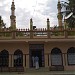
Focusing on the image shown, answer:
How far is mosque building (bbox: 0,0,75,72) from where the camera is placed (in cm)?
2728

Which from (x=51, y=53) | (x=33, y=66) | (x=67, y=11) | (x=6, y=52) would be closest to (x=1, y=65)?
(x=6, y=52)

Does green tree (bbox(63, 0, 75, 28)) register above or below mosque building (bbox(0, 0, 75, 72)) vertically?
above

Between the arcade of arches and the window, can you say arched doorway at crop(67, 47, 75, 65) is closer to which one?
the arcade of arches

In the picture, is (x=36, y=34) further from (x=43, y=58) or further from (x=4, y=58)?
(x=4, y=58)

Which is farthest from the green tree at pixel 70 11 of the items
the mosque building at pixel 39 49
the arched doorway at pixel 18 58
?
the arched doorway at pixel 18 58

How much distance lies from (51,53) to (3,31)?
6.07 meters

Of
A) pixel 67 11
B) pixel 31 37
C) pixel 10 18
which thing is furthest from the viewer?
pixel 10 18

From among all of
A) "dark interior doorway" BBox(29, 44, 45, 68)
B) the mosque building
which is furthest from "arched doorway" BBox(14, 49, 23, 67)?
"dark interior doorway" BBox(29, 44, 45, 68)

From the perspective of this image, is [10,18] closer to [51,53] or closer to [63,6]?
[63,6]

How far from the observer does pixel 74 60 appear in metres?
27.9

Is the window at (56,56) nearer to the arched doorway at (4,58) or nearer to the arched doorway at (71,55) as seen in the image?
the arched doorway at (71,55)

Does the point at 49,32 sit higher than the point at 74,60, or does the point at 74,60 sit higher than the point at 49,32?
the point at 49,32

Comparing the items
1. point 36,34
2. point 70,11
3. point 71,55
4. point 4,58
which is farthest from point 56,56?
point 70,11

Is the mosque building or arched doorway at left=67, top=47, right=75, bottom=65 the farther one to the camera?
arched doorway at left=67, top=47, right=75, bottom=65
